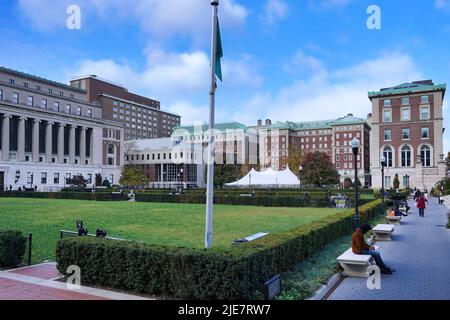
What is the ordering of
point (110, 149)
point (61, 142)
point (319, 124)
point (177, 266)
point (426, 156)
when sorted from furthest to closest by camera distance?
point (319, 124) < point (110, 149) < point (61, 142) < point (426, 156) < point (177, 266)

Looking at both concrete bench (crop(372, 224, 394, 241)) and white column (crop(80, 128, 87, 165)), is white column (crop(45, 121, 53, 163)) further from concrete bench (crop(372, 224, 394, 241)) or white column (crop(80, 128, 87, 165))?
concrete bench (crop(372, 224, 394, 241))

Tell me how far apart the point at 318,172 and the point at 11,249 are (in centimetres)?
7324

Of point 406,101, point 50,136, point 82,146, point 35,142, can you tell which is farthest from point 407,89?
point 35,142

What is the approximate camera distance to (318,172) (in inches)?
3115

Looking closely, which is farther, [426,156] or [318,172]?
[318,172]

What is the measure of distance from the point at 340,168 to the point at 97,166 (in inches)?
2940

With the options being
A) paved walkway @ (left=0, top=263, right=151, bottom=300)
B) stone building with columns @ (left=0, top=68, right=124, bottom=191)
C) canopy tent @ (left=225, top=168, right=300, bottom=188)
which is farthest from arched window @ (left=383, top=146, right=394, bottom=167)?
paved walkway @ (left=0, top=263, right=151, bottom=300)

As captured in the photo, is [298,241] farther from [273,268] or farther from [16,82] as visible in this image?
[16,82]

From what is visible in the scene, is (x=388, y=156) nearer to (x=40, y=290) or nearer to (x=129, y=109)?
(x=40, y=290)

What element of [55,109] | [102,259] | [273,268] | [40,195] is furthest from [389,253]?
[55,109]

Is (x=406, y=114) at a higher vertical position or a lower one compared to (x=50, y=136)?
higher

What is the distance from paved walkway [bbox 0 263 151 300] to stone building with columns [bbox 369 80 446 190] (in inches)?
3014

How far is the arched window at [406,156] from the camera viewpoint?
3024 inches

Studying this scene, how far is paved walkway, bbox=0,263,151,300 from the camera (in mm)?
7620
